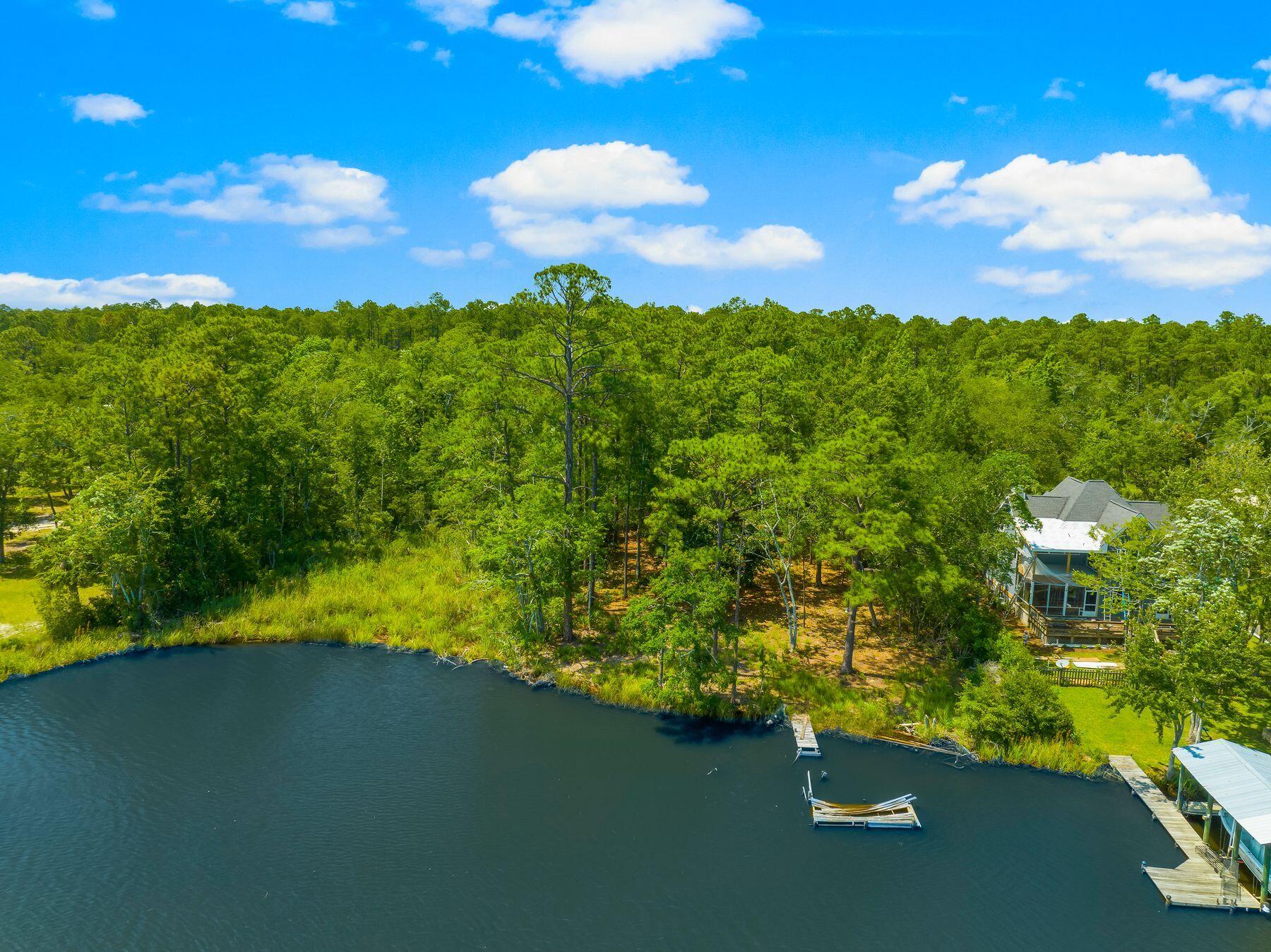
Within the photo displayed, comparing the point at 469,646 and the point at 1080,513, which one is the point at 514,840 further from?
the point at 1080,513

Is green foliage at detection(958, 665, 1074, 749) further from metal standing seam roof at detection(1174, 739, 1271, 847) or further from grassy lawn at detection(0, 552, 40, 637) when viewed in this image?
grassy lawn at detection(0, 552, 40, 637)

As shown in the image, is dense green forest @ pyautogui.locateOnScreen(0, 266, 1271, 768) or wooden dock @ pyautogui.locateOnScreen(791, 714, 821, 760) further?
dense green forest @ pyautogui.locateOnScreen(0, 266, 1271, 768)

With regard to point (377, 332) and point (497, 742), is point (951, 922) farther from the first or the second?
point (377, 332)

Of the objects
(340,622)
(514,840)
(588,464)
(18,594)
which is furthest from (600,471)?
(18,594)

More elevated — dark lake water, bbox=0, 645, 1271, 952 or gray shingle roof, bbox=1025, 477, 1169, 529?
gray shingle roof, bbox=1025, 477, 1169, 529

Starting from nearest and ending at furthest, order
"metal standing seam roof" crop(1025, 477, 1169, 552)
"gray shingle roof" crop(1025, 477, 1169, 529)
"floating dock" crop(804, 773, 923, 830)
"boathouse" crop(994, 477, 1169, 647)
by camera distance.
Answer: "floating dock" crop(804, 773, 923, 830)
"boathouse" crop(994, 477, 1169, 647)
"metal standing seam roof" crop(1025, 477, 1169, 552)
"gray shingle roof" crop(1025, 477, 1169, 529)

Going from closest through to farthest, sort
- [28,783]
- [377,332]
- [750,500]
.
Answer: [28,783]
[750,500]
[377,332]

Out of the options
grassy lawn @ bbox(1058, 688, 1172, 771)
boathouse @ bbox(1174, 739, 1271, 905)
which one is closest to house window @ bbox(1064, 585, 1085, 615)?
grassy lawn @ bbox(1058, 688, 1172, 771)

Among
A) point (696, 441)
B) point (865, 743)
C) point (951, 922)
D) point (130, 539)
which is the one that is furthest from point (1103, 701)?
point (130, 539)
